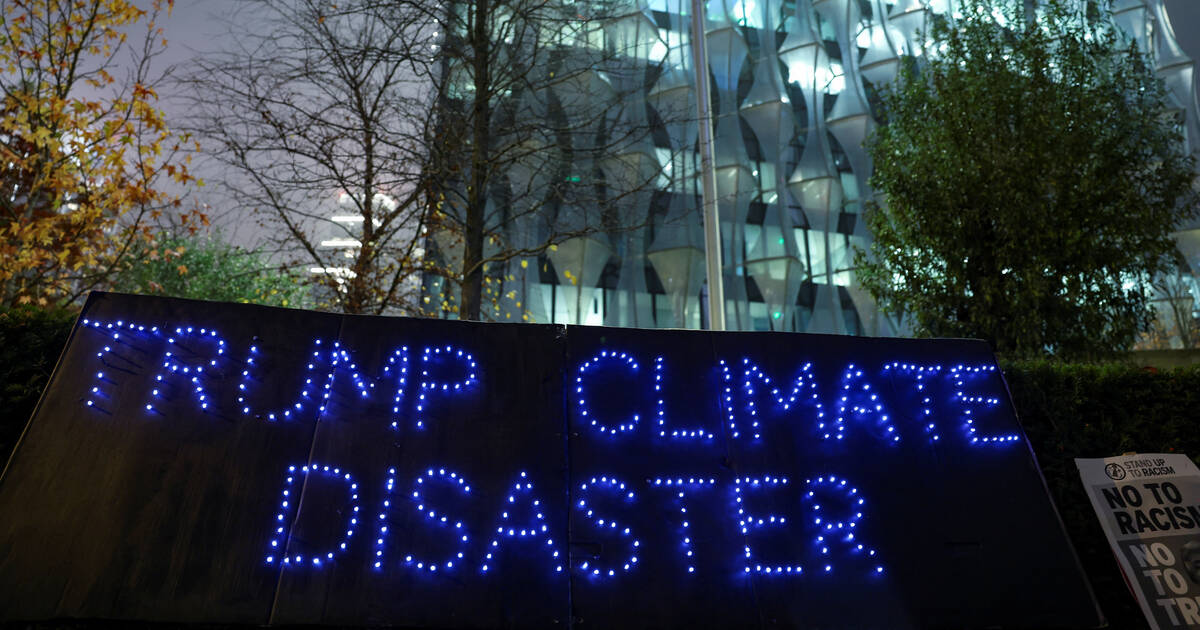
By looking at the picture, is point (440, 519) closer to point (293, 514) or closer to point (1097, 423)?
point (293, 514)

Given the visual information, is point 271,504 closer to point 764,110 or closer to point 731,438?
point 731,438

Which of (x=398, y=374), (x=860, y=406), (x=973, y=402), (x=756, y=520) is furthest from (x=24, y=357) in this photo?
(x=973, y=402)

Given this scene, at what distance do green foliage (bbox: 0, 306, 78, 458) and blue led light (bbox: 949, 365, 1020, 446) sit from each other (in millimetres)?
7482

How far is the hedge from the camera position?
652 cm

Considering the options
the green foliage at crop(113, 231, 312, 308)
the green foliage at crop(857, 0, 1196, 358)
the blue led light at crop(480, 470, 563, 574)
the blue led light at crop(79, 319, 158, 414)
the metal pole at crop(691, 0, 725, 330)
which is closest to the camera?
the blue led light at crop(480, 470, 563, 574)

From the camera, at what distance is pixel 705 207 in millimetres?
10727

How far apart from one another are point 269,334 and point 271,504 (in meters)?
1.37

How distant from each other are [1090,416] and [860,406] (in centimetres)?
284

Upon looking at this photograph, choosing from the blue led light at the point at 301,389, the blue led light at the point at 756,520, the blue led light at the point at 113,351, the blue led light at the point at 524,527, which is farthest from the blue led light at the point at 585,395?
the blue led light at the point at 113,351

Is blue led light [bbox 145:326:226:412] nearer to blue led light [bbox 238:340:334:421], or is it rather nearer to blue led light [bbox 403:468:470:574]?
blue led light [bbox 238:340:334:421]

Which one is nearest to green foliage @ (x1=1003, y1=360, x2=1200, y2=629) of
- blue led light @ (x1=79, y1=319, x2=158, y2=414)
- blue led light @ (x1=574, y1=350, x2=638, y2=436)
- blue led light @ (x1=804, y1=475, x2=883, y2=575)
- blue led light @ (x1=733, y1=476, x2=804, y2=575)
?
blue led light @ (x1=804, y1=475, x2=883, y2=575)

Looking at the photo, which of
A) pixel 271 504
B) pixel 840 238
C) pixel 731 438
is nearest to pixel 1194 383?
pixel 731 438

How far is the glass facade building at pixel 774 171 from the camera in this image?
27.9m

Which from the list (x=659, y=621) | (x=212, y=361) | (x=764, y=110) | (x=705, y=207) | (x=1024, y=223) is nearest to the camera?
(x=659, y=621)
